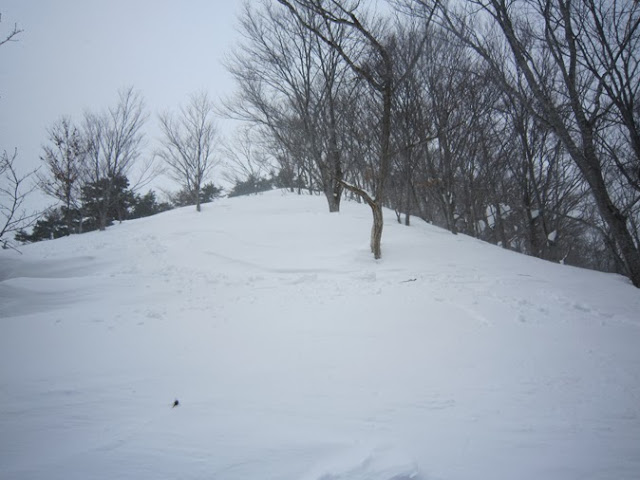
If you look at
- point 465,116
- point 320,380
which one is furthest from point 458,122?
point 320,380

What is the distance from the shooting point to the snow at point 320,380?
4.41 ft

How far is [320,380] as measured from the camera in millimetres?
1960

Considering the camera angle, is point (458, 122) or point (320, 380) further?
point (458, 122)

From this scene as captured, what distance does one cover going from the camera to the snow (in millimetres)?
1344

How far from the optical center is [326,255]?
6.00 metres

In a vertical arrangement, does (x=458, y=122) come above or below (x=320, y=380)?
above

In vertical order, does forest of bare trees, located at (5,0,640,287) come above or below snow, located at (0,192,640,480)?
above

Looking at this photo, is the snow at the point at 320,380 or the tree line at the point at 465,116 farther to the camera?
the tree line at the point at 465,116

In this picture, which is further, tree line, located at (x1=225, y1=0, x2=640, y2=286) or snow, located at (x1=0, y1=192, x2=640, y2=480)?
tree line, located at (x1=225, y1=0, x2=640, y2=286)

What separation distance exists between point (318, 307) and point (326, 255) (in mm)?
2679

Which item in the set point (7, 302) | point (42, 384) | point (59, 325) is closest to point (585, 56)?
point (42, 384)

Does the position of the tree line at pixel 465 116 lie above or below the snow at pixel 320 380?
above

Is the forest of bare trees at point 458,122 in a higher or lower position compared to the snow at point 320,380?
higher

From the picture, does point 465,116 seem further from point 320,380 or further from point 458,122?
point 320,380
